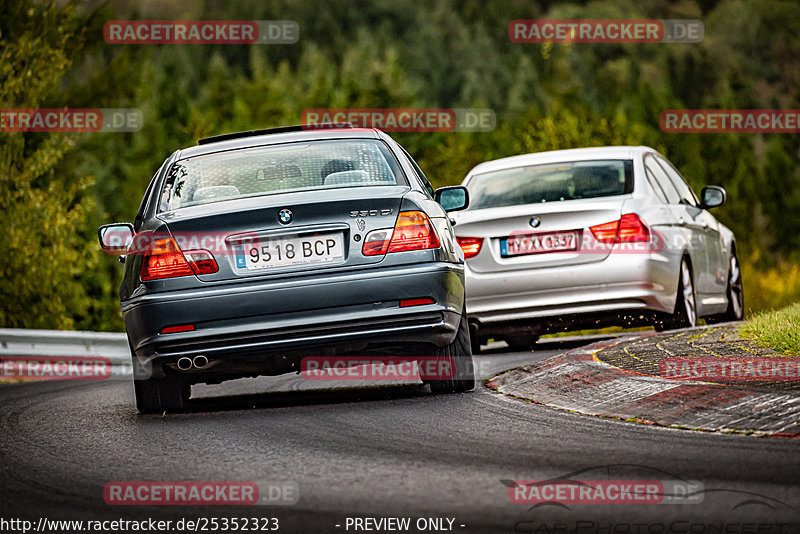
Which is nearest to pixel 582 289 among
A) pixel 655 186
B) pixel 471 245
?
pixel 471 245

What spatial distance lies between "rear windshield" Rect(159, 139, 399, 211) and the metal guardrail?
294 inches

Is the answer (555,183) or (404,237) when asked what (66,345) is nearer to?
(555,183)

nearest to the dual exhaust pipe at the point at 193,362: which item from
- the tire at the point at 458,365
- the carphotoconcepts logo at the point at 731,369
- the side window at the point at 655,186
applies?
the tire at the point at 458,365

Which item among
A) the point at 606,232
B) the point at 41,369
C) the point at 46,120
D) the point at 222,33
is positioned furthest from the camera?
the point at 222,33

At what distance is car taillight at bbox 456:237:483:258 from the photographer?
34.9 ft

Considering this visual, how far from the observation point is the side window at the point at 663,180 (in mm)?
11333

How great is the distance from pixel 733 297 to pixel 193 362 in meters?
7.49

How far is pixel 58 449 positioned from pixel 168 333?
1015 millimetres

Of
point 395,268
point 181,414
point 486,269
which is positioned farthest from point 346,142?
point 486,269

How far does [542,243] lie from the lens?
10398mm

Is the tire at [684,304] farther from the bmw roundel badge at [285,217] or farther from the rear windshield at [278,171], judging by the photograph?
the bmw roundel badge at [285,217]

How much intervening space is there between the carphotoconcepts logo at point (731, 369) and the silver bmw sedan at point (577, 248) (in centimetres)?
249

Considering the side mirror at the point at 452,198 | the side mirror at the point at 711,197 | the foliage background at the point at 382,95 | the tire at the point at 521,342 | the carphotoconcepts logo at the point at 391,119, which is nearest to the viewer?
the side mirror at the point at 452,198

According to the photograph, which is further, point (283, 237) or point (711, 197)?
point (711, 197)
